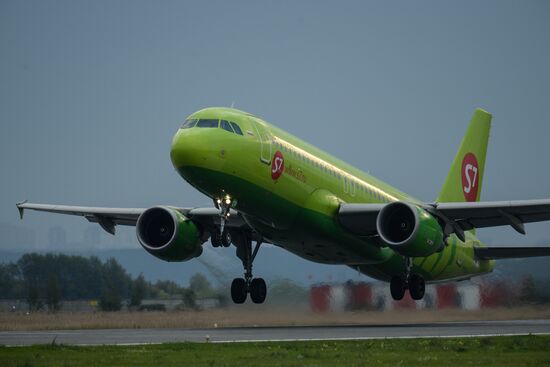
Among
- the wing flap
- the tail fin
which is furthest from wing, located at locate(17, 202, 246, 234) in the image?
the tail fin

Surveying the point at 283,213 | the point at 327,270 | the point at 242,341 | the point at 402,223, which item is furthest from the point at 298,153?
the point at 327,270

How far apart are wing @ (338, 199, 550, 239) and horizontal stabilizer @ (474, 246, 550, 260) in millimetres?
3383

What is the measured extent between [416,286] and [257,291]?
593 centimetres

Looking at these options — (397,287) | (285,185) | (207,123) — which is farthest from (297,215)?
(397,287)

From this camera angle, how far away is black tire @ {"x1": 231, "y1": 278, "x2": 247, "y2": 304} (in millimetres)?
37594

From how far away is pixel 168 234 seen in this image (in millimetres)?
36062

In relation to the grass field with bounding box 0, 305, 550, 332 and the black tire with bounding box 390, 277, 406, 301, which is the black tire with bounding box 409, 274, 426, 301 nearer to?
the black tire with bounding box 390, 277, 406, 301

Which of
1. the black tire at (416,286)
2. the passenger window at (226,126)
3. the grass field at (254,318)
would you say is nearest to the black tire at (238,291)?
the grass field at (254,318)

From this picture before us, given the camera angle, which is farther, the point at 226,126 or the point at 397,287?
the point at 397,287

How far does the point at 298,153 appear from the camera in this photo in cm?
3278

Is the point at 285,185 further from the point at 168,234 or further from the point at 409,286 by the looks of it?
the point at 409,286

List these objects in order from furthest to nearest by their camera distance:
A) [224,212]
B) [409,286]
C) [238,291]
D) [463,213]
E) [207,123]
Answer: [238,291]
[409,286]
[463,213]
[224,212]
[207,123]

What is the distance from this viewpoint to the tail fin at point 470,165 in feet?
140

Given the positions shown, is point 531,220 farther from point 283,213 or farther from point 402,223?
point 283,213
